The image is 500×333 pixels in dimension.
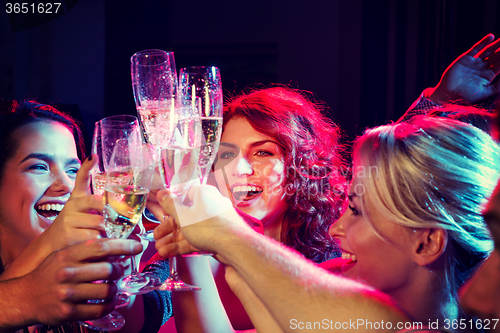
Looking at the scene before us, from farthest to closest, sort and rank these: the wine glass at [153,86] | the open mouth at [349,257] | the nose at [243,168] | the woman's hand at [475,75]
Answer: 1. the woman's hand at [475,75]
2. the nose at [243,168]
3. the open mouth at [349,257]
4. the wine glass at [153,86]

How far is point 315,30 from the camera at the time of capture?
398cm

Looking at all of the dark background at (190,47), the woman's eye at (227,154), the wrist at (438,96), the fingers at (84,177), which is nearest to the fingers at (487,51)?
the wrist at (438,96)

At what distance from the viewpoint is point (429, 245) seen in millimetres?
1091

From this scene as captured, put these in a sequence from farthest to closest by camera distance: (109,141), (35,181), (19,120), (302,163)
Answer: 1. (302,163)
2. (19,120)
3. (35,181)
4. (109,141)

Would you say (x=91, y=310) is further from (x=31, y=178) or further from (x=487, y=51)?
(x=487, y=51)

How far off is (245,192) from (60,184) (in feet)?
2.67

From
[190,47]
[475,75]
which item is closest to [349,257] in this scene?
[475,75]

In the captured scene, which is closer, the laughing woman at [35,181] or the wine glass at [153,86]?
the wine glass at [153,86]

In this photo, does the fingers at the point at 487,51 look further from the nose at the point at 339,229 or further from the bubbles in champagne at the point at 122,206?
the bubbles in champagne at the point at 122,206

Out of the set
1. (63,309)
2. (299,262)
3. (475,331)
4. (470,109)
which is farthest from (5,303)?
(470,109)

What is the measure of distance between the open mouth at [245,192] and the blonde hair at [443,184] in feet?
2.50

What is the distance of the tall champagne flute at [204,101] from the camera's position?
1063mm

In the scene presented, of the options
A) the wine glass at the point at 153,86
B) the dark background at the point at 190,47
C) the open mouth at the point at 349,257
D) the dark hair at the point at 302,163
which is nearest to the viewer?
the wine glass at the point at 153,86

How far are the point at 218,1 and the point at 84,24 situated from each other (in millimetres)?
1468
